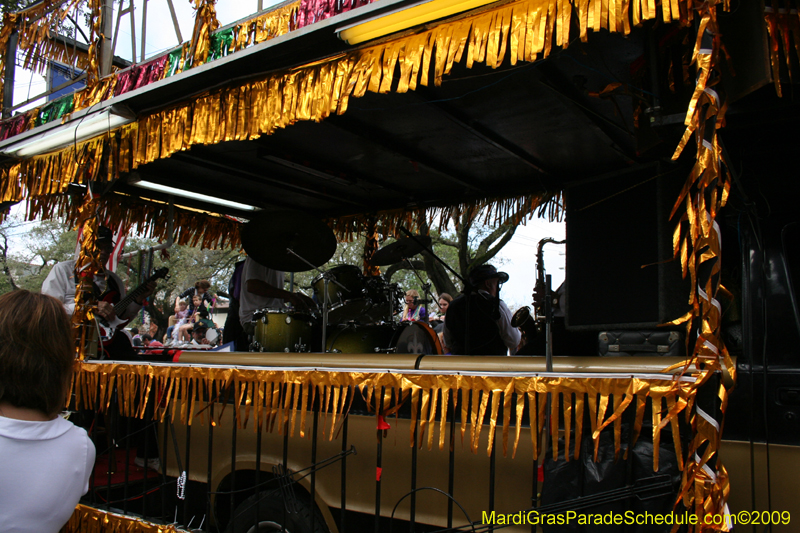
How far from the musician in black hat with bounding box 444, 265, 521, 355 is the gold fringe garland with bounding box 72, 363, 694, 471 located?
2.60m

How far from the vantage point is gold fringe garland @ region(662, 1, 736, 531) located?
1955mm

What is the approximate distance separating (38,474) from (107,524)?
105 inches

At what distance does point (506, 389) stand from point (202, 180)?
16.2 feet

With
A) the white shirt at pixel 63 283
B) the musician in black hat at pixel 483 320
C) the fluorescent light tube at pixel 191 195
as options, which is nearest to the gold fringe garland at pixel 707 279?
the musician in black hat at pixel 483 320

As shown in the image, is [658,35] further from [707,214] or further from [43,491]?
[43,491]

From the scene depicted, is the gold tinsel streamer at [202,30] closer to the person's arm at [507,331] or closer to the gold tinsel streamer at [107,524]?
the gold tinsel streamer at [107,524]

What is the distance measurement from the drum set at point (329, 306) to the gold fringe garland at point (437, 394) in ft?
5.77

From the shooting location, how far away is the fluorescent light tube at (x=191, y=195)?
6.31m

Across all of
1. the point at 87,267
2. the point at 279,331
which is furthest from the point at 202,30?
the point at 279,331

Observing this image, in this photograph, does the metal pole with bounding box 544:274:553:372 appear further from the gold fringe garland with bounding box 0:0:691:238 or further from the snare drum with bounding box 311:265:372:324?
the snare drum with bounding box 311:265:372:324

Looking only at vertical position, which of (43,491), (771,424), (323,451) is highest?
(771,424)

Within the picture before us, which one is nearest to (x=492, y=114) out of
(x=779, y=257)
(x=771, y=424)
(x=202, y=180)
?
(x=779, y=257)

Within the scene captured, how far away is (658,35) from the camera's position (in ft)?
10.0

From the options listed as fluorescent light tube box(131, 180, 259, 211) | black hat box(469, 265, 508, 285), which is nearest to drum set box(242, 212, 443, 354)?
black hat box(469, 265, 508, 285)
